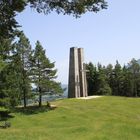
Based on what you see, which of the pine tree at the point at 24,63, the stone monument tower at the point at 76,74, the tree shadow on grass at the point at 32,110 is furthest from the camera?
the stone monument tower at the point at 76,74

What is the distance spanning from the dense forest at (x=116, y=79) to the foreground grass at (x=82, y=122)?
71.7 feet

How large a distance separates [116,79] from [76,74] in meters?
26.7

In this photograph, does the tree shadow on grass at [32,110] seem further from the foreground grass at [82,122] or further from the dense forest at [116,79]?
the dense forest at [116,79]

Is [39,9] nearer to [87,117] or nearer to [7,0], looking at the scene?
[7,0]

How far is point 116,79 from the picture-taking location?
95.2 meters

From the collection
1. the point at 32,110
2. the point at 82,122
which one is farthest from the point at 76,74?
the point at 82,122

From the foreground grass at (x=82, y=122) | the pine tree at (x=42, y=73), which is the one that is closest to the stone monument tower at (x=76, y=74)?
the foreground grass at (x=82, y=122)

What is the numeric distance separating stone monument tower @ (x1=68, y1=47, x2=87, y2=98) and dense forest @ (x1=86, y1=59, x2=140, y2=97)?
50.8ft

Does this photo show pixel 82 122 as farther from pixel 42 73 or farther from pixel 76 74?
pixel 76 74

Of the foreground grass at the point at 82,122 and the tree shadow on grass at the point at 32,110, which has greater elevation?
the tree shadow on grass at the point at 32,110

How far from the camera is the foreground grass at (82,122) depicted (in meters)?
26.4

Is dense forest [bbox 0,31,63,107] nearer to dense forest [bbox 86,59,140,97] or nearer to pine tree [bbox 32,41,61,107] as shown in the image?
pine tree [bbox 32,41,61,107]

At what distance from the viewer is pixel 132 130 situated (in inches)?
1104

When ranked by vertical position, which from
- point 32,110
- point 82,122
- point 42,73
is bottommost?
point 82,122
